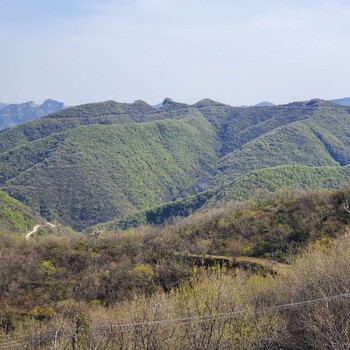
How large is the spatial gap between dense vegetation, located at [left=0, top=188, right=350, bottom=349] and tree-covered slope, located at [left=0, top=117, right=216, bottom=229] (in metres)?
60.7

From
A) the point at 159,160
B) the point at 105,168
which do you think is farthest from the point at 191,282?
the point at 159,160

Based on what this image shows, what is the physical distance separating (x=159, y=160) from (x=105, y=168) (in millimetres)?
25869

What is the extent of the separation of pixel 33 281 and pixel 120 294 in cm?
974

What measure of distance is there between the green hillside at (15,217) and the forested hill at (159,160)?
51.8 ft

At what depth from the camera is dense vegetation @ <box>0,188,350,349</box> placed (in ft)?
54.5

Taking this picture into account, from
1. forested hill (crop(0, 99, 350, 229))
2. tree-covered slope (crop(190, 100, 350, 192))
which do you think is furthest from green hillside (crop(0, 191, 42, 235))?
tree-covered slope (crop(190, 100, 350, 192))

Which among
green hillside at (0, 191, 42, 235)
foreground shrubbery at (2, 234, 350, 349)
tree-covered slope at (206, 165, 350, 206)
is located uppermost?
foreground shrubbery at (2, 234, 350, 349)

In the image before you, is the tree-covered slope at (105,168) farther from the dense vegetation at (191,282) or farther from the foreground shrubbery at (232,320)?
the foreground shrubbery at (232,320)

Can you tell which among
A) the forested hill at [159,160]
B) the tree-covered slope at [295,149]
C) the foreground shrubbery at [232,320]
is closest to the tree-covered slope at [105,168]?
the forested hill at [159,160]

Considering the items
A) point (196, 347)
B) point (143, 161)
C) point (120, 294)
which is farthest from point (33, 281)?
point (143, 161)

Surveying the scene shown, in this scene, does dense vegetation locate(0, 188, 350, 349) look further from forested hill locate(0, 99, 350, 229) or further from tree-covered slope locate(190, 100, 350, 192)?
tree-covered slope locate(190, 100, 350, 192)

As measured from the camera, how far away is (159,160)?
147 metres

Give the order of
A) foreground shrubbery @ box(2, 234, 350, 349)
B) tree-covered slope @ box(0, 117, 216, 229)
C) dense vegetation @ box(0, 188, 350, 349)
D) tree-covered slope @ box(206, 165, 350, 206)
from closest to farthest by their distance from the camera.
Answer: foreground shrubbery @ box(2, 234, 350, 349)
dense vegetation @ box(0, 188, 350, 349)
tree-covered slope @ box(206, 165, 350, 206)
tree-covered slope @ box(0, 117, 216, 229)

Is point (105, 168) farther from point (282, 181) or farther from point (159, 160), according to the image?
point (282, 181)
